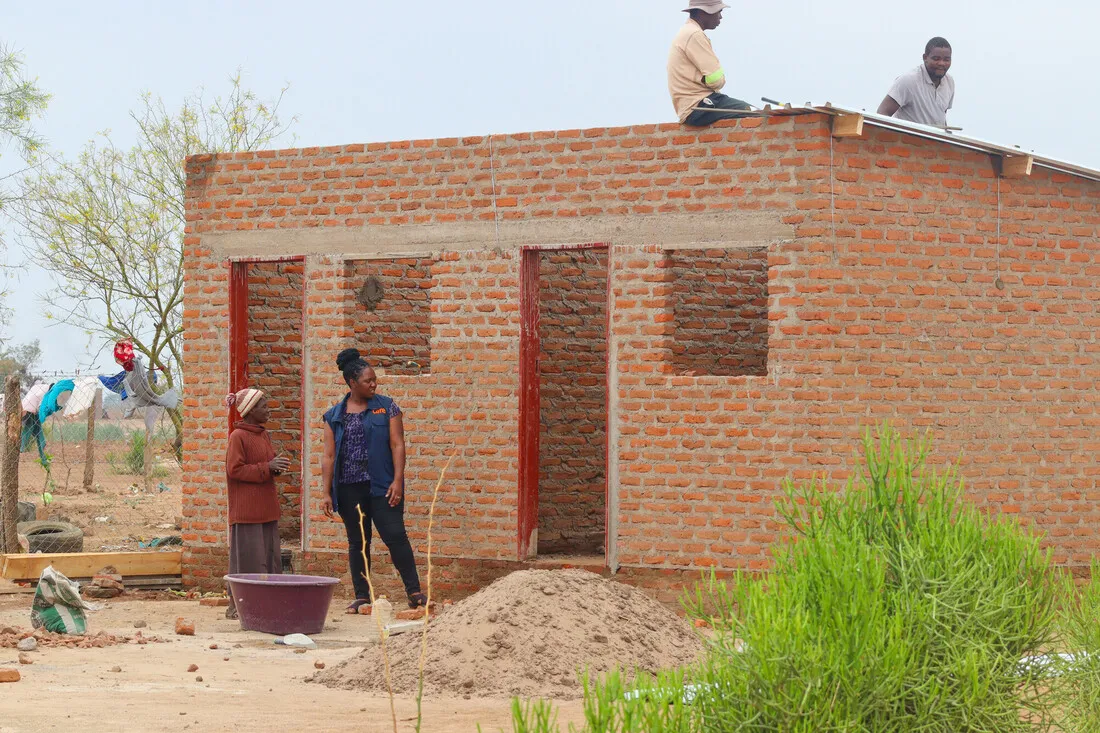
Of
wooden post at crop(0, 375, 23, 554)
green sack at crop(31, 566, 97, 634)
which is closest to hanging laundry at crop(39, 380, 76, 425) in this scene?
wooden post at crop(0, 375, 23, 554)

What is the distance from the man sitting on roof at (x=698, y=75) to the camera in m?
10.2

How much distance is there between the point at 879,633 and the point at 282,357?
9053mm

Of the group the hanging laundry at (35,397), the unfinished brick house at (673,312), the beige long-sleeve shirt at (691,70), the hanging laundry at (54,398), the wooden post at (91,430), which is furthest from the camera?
Answer: the wooden post at (91,430)

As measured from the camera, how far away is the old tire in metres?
13.8

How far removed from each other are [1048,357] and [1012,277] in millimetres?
665

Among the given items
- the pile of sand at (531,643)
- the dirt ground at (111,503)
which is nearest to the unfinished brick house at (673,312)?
the pile of sand at (531,643)

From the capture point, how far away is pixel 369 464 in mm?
10195

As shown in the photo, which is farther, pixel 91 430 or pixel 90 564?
pixel 91 430

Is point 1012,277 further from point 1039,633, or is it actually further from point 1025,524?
point 1039,633

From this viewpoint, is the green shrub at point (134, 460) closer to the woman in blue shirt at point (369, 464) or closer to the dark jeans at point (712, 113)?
the woman in blue shirt at point (369, 464)

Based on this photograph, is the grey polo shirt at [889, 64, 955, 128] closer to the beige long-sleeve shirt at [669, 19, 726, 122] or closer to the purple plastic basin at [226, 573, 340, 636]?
the beige long-sleeve shirt at [669, 19, 726, 122]

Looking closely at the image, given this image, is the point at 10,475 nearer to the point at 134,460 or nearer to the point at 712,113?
the point at 712,113

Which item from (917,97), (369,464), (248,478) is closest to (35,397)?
(248,478)

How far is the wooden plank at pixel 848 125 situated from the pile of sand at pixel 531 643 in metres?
3.60
